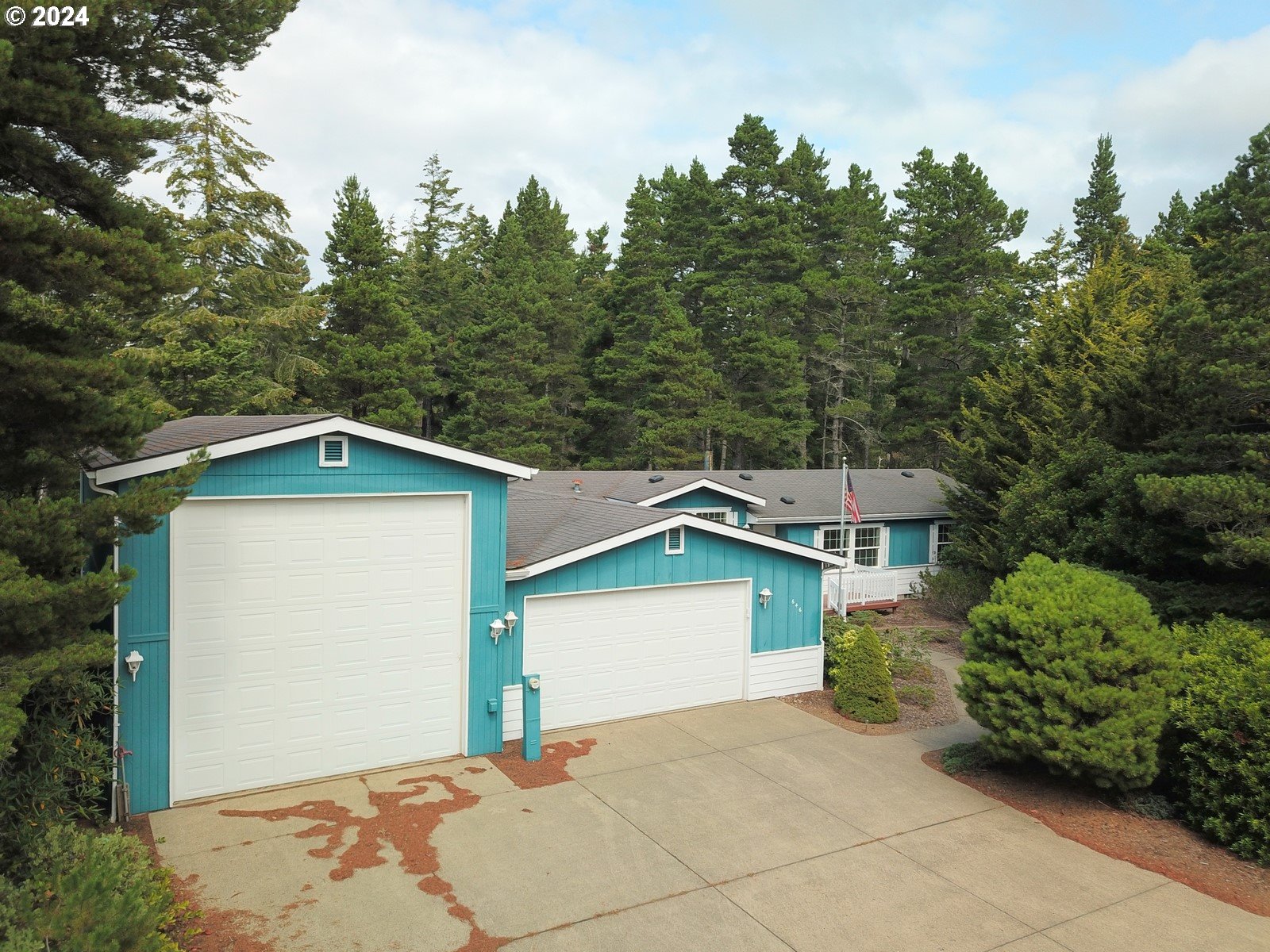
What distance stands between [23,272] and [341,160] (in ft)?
107

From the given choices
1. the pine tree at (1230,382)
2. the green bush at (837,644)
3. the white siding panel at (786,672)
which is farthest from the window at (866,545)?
the pine tree at (1230,382)

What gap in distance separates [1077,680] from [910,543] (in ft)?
50.8

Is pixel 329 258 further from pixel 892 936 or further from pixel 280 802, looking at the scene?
pixel 892 936

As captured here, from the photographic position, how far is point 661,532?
1216 cm

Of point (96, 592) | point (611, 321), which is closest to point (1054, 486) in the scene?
point (96, 592)

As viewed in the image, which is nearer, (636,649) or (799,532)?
(636,649)

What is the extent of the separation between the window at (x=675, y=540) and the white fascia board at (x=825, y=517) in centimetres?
906

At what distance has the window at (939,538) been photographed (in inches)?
973

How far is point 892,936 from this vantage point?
6910mm

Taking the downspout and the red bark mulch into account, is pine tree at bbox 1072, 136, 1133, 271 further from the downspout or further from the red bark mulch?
the downspout

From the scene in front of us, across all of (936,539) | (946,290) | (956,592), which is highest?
(946,290)

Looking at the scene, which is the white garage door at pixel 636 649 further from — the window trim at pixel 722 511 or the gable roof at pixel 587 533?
the window trim at pixel 722 511

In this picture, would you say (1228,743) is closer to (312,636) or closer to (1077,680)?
(1077,680)

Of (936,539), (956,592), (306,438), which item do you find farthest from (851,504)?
(306,438)
